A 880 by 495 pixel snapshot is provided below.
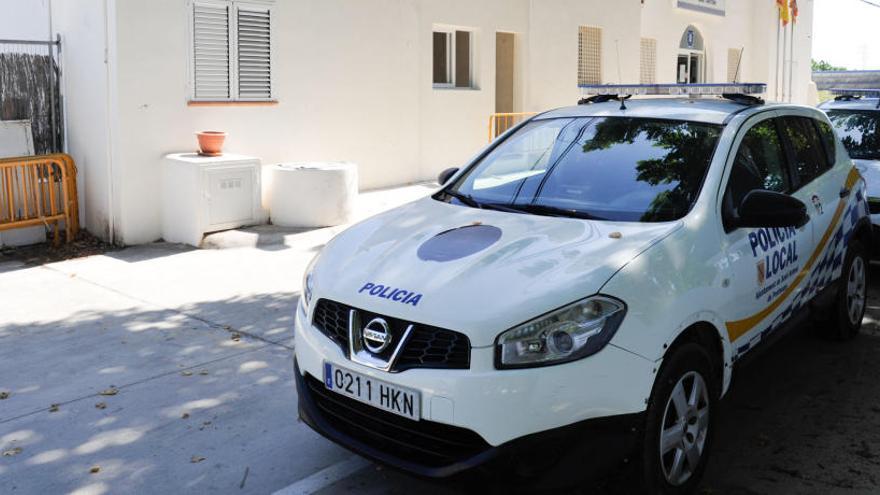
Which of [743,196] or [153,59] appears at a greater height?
[153,59]

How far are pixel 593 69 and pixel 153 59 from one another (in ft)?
34.1

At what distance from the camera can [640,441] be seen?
3.46 metres

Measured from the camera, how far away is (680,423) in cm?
376

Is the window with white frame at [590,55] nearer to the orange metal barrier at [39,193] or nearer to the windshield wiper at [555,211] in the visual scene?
the orange metal barrier at [39,193]

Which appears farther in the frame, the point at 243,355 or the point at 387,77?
the point at 387,77

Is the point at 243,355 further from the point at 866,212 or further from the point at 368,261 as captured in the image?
the point at 866,212

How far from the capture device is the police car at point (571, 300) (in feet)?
11.0

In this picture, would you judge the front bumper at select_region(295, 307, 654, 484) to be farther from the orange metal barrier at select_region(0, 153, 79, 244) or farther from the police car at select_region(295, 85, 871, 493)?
the orange metal barrier at select_region(0, 153, 79, 244)

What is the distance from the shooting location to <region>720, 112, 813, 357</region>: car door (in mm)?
4215

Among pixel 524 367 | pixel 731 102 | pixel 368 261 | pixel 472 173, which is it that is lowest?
pixel 524 367

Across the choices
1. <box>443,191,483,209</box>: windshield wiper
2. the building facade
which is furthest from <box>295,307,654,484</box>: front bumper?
the building facade

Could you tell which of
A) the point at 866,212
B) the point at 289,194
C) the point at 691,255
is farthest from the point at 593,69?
the point at 691,255

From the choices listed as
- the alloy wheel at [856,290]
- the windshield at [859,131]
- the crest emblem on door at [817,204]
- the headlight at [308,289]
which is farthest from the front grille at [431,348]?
the windshield at [859,131]

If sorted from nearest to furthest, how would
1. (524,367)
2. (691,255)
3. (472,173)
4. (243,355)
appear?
(524,367)
(691,255)
(472,173)
(243,355)
